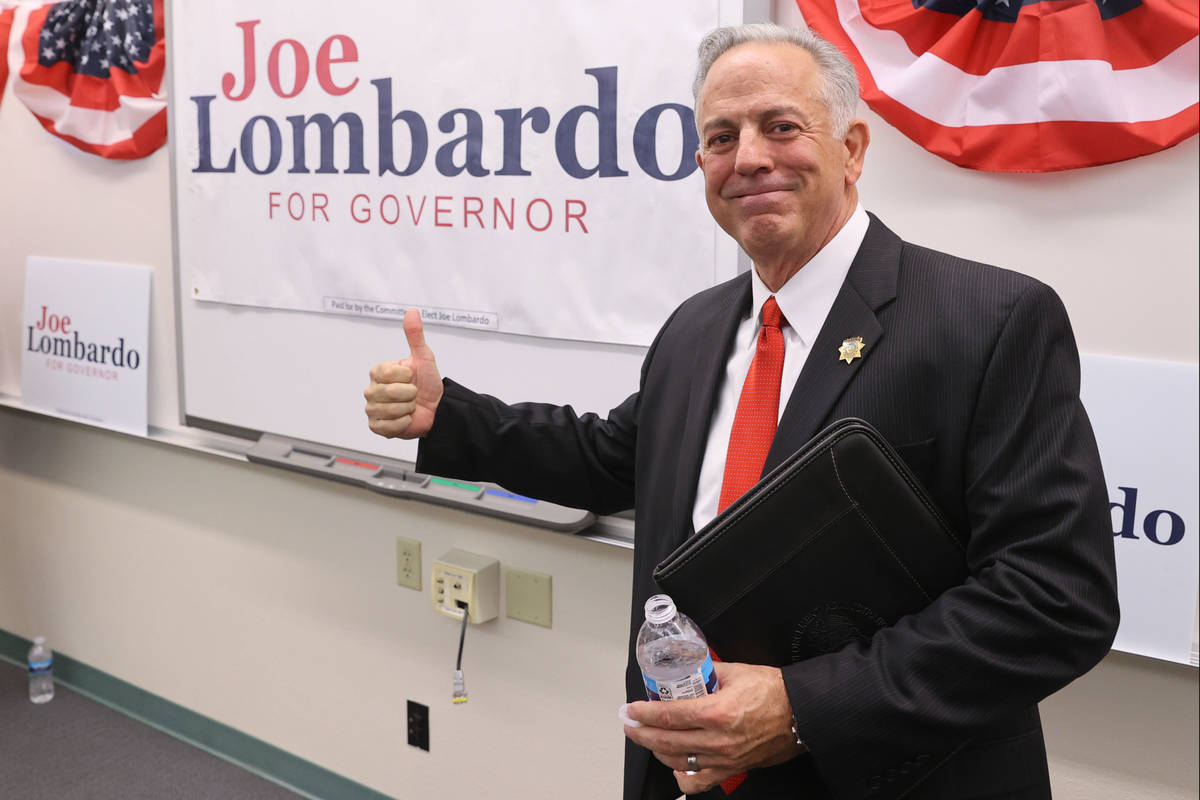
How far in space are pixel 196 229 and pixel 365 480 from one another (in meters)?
0.85

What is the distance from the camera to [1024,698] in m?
1.01

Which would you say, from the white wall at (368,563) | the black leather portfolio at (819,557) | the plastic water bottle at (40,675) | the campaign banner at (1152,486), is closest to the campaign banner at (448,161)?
the white wall at (368,563)

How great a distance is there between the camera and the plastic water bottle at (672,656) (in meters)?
1.02

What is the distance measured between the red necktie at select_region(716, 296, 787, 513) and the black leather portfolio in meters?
0.13

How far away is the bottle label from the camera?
1019 millimetres

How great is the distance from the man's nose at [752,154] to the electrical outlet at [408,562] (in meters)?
1.51

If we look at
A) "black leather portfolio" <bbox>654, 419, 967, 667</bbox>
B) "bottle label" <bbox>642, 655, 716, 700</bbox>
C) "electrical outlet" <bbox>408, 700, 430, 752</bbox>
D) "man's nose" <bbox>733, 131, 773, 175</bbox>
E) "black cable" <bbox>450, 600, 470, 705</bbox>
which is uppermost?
"man's nose" <bbox>733, 131, 773, 175</bbox>

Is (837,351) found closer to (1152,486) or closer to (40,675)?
(1152,486)

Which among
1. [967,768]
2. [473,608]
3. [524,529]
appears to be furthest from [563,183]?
[967,768]

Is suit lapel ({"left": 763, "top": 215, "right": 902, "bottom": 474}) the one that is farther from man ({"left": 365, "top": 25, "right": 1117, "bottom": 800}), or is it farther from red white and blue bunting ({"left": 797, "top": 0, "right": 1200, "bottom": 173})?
red white and blue bunting ({"left": 797, "top": 0, "right": 1200, "bottom": 173})

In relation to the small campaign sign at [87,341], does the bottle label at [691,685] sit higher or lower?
lower

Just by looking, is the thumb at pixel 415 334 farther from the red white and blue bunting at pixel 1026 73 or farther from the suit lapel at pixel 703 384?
the red white and blue bunting at pixel 1026 73

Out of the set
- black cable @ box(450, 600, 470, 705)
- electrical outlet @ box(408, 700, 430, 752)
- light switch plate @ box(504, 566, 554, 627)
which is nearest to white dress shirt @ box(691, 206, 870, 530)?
light switch plate @ box(504, 566, 554, 627)

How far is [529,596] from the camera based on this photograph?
2.23 meters
